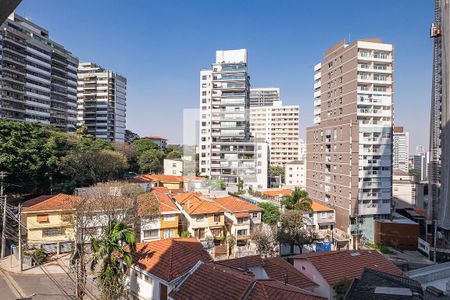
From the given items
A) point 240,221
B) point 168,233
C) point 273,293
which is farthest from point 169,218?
point 273,293

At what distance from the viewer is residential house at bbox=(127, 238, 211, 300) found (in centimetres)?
1627

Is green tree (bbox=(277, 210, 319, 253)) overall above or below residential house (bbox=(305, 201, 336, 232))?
above

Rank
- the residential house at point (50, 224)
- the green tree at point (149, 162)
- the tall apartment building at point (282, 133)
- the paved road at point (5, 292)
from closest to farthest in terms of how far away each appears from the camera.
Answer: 1. the paved road at point (5, 292)
2. the residential house at point (50, 224)
3. the green tree at point (149, 162)
4. the tall apartment building at point (282, 133)

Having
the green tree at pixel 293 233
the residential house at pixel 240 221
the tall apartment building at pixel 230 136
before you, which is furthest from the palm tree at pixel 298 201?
the tall apartment building at pixel 230 136

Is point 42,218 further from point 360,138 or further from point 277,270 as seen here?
point 360,138

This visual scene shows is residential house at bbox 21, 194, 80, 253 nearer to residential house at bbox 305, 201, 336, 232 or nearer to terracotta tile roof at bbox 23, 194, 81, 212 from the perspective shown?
terracotta tile roof at bbox 23, 194, 81, 212

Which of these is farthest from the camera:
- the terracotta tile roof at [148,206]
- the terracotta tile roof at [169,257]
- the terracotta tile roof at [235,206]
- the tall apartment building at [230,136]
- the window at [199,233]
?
the tall apartment building at [230,136]

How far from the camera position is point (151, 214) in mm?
28328

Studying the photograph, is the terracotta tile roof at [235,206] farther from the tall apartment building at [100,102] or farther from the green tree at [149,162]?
the tall apartment building at [100,102]

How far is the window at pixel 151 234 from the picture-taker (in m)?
29.0

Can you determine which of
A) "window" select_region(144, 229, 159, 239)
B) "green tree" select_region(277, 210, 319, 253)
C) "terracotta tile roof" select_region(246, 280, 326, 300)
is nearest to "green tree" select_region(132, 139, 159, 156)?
"window" select_region(144, 229, 159, 239)

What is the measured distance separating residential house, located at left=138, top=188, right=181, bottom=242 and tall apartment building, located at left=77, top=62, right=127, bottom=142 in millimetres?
67095

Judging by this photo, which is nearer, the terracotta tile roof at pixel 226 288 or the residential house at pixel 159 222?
the terracotta tile roof at pixel 226 288

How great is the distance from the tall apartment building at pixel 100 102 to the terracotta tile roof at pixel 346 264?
270 feet
